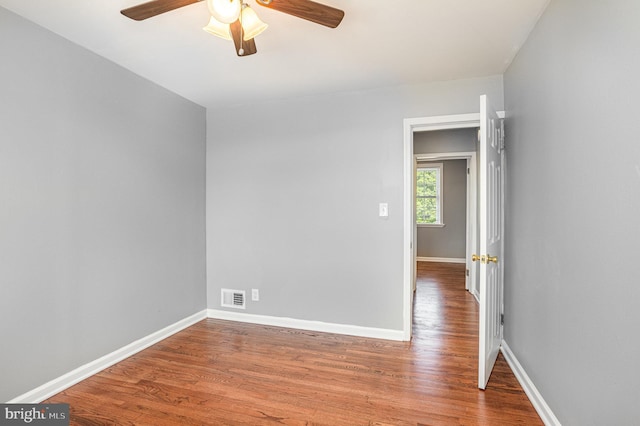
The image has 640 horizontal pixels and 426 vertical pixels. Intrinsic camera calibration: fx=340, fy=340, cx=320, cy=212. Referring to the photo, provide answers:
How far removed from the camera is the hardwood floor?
2041 mm

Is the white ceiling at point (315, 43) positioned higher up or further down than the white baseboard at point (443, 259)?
higher up

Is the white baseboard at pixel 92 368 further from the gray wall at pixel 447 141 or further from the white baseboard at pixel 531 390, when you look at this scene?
the gray wall at pixel 447 141

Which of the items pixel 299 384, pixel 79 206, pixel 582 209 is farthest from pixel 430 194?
pixel 79 206

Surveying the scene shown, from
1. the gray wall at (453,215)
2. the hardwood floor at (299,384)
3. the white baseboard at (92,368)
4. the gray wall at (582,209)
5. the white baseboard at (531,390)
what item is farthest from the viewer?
the gray wall at (453,215)

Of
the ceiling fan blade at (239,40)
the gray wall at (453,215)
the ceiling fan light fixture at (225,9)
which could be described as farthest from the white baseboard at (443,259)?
the ceiling fan light fixture at (225,9)

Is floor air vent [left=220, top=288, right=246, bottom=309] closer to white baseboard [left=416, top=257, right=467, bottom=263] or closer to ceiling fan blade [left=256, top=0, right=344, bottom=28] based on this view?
ceiling fan blade [left=256, top=0, right=344, bottom=28]

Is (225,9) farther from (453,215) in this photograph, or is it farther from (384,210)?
(453,215)

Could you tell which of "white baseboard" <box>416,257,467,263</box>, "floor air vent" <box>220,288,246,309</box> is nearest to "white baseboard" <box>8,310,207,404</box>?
"floor air vent" <box>220,288,246,309</box>

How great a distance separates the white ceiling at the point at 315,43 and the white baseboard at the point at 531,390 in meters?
2.31

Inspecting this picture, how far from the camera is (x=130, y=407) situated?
2.13m

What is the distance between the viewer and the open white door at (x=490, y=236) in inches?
90.1

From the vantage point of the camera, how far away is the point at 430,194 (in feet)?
25.7

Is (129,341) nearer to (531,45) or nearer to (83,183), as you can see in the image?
(83,183)

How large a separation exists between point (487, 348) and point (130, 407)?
2.38 metres
